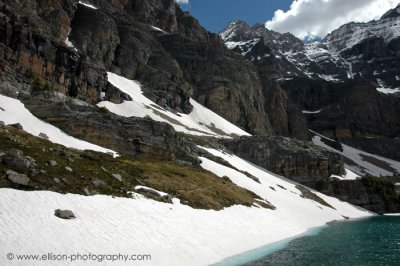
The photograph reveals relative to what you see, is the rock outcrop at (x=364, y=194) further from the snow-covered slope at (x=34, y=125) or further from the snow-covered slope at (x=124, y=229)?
the snow-covered slope at (x=34, y=125)

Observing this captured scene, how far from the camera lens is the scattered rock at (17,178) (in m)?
23.2

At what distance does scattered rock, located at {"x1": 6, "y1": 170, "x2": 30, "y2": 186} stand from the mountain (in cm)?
6

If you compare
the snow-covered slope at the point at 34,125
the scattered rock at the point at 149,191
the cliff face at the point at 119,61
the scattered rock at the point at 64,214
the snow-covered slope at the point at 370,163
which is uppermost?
the cliff face at the point at 119,61

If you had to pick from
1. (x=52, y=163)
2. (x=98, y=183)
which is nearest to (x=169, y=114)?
(x=98, y=183)

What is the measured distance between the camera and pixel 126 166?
39406 mm

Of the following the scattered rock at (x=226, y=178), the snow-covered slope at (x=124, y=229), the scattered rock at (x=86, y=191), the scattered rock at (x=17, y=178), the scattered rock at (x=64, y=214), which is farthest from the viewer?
the scattered rock at (x=226, y=178)

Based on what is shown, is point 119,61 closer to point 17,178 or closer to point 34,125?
point 34,125

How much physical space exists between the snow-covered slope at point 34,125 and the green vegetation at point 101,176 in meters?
4.73

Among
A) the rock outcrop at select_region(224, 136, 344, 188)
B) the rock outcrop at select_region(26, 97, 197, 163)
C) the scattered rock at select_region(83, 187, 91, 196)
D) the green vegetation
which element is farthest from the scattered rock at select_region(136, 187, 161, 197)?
the rock outcrop at select_region(224, 136, 344, 188)

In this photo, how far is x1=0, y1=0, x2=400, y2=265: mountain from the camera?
74.2 feet

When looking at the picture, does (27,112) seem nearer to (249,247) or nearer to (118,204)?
(118,204)

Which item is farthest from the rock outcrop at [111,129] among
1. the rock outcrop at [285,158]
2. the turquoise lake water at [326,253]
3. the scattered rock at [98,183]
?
the rock outcrop at [285,158]

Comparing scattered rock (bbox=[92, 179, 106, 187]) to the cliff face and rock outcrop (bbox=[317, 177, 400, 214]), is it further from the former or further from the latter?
rock outcrop (bbox=[317, 177, 400, 214])

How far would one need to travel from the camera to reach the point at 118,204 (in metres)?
27.1
